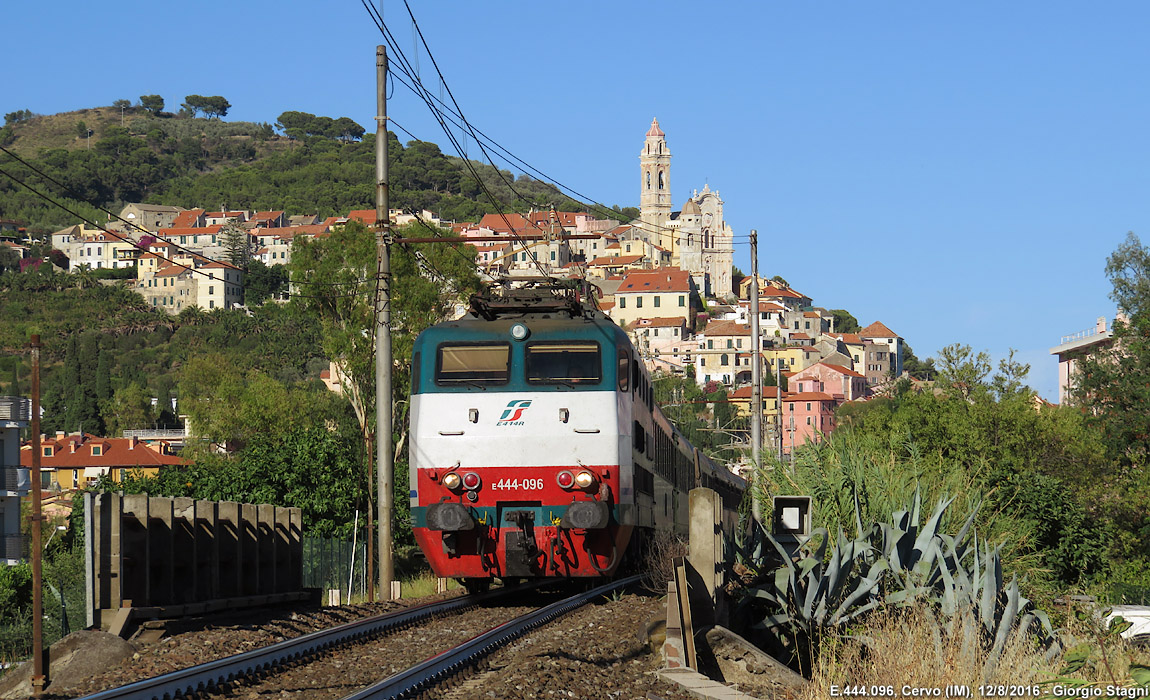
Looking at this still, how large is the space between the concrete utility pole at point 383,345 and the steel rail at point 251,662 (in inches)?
198

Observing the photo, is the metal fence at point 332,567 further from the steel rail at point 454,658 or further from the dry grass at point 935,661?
the dry grass at point 935,661

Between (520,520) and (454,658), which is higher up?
(520,520)

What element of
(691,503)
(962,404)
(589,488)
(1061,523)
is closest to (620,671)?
(691,503)

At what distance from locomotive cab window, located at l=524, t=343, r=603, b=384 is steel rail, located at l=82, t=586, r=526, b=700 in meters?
3.54

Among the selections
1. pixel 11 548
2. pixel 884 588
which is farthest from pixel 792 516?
pixel 11 548

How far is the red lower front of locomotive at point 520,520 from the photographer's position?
16938 millimetres

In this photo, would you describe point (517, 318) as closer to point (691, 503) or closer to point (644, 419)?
point (644, 419)

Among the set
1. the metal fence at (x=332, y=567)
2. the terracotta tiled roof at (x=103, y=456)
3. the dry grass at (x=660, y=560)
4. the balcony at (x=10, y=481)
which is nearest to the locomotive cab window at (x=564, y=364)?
the dry grass at (x=660, y=560)

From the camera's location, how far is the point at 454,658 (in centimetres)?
1154

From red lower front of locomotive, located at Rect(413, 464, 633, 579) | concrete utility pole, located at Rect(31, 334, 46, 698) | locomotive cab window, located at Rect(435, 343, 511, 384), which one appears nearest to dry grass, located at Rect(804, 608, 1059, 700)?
red lower front of locomotive, located at Rect(413, 464, 633, 579)

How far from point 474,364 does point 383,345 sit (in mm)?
4611

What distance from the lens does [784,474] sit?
19.3 meters

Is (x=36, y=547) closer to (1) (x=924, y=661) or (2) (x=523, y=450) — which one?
(2) (x=523, y=450)

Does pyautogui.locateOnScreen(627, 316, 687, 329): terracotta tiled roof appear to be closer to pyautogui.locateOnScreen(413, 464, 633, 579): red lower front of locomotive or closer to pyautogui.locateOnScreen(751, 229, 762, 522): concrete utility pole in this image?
pyautogui.locateOnScreen(751, 229, 762, 522): concrete utility pole
